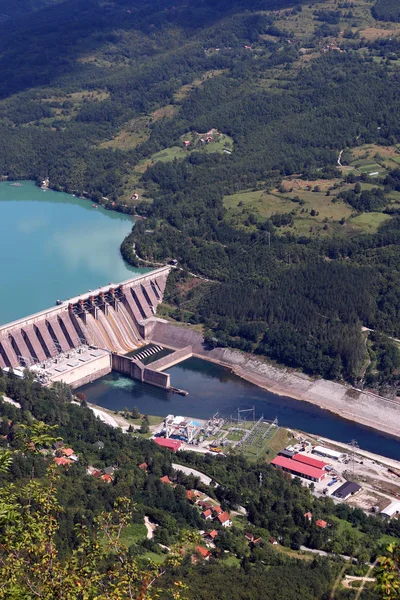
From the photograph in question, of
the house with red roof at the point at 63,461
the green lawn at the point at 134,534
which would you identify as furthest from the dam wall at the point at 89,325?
the green lawn at the point at 134,534

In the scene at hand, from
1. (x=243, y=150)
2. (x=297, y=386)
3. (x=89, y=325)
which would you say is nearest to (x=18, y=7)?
(x=243, y=150)

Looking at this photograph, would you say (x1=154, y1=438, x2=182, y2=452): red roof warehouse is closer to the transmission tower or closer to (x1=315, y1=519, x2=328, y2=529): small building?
the transmission tower

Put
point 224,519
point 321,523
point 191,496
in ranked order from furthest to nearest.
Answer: point 191,496 < point 321,523 < point 224,519

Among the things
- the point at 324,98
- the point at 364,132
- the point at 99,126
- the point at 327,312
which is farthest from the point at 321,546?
the point at 99,126

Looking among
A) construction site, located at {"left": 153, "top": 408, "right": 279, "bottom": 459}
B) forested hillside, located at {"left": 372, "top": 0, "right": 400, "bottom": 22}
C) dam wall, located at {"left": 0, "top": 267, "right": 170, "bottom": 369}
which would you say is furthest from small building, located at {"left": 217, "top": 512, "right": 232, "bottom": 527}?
forested hillside, located at {"left": 372, "top": 0, "right": 400, "bottom": 22}

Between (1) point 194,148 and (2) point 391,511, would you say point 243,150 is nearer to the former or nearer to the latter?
(1) point 194,148
